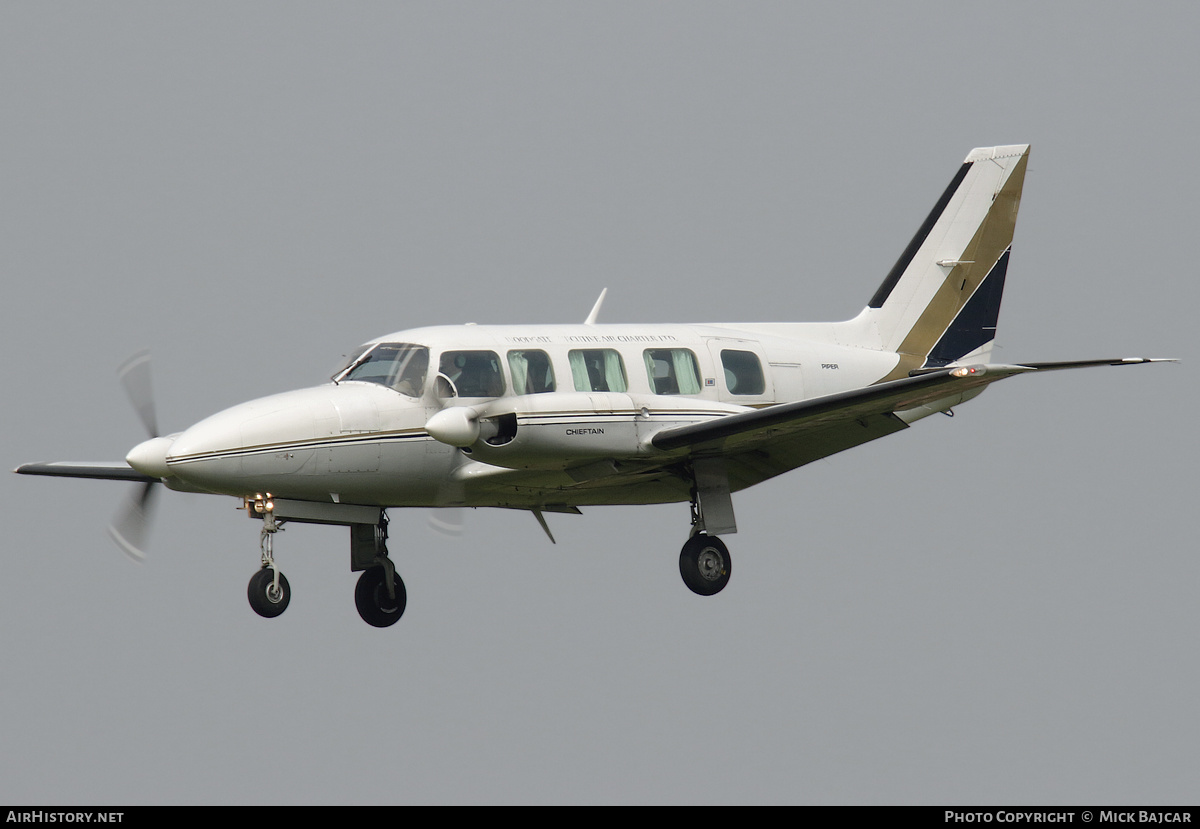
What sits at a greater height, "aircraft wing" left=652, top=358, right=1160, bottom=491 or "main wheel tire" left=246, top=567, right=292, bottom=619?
"aircraft wing" left=652, top=358, right=1160, bottom=491

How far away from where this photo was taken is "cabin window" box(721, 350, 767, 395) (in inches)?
739

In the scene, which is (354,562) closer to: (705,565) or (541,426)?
(541,426)

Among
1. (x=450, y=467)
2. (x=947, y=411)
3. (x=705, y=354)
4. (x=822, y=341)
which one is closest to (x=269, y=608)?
(x=450, y=467)

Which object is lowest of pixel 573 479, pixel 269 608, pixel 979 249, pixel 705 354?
pixel 269 608

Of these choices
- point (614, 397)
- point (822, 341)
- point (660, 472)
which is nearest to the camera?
point (614, 397)

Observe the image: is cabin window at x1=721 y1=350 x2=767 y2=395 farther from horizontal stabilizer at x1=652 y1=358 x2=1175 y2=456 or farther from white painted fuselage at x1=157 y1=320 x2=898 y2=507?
horizontal stabilizer at x1=652 y1=358 x2=1175 y2=456

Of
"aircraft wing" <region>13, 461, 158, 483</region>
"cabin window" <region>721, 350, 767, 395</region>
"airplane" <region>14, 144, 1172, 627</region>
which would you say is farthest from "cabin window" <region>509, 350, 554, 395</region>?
"aircraft wing" <region>13, 461, 158, 483</region>

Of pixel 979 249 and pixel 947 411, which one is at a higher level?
pixel 979 249

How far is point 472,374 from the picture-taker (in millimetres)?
17391

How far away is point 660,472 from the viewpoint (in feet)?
60.4

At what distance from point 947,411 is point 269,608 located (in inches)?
350

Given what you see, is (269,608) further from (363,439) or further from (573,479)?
(573,479)

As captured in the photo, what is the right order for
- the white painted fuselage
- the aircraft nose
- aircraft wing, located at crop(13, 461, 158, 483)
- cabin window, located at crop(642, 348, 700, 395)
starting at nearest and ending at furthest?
the white painted fuselage → the aircraft nose → cabin window, located at crop(642, 348, 700, 395) → aircraft wing, located at crop(13, 461, 158, 483)

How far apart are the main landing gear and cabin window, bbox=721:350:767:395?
4455 millimetres
